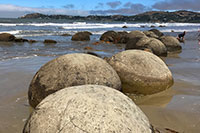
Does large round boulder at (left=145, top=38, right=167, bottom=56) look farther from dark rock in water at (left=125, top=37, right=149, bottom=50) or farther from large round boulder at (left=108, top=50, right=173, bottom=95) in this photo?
large round boulder at (left=108, top=50, right=173, bottom=95)

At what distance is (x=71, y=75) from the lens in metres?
3.65

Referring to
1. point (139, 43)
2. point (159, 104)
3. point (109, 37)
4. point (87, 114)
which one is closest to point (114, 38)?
point (109, 37)

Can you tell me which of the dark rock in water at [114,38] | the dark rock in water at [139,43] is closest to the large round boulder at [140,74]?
the dark rock in water at [139,43]

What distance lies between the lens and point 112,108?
87.9 inches

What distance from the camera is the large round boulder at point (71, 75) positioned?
3.63m

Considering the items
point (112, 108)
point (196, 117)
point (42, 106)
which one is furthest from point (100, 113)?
point (196, 117)

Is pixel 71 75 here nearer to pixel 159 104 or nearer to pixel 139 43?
pixel 159 104

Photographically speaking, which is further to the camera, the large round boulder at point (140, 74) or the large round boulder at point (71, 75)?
the large round boulder at point (140, 74)

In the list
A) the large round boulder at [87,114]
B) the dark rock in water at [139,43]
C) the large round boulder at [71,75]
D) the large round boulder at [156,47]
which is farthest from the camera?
the dark rock in water at [139,43]

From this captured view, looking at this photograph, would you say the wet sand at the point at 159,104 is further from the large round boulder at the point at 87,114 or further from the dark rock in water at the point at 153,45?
the dark rock in water at the point at 153,45

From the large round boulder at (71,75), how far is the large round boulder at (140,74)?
868 mm

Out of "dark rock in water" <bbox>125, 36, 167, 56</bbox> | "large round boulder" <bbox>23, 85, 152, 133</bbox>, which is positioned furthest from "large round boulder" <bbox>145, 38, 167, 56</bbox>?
"large round boulder" <bbox>23, 85, 152, 133</bbox>

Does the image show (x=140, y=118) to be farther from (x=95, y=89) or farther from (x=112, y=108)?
(x=95, y=89)

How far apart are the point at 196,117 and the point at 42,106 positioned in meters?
2.56
